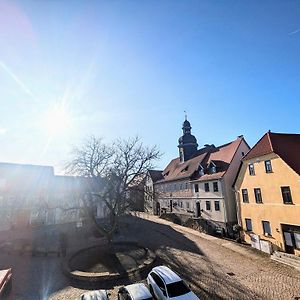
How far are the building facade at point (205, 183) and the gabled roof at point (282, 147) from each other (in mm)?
6616

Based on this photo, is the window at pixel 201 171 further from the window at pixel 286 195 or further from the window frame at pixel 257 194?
the window at pixel 286 195

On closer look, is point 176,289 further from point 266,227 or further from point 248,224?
point 248,224

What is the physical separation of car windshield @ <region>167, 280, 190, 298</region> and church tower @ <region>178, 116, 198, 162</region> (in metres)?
35.2

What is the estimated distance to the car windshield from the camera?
11029 millimetres

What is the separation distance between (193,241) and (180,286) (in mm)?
15013

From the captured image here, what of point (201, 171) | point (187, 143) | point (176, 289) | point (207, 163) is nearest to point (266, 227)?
point (201, 171)

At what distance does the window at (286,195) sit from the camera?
2017cm

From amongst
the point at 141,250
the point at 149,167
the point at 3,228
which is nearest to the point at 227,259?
the point at 141,250

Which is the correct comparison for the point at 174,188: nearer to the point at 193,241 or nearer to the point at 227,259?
the point at 193,241

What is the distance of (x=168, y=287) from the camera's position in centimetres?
1134

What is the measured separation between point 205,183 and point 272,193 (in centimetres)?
1276

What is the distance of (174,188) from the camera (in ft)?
144

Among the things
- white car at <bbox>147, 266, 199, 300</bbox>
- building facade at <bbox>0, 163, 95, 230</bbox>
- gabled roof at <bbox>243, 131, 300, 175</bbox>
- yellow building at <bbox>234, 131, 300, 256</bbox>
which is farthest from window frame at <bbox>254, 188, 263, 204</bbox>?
building facade at <bbox>0, 163, 95, 230</bbox>

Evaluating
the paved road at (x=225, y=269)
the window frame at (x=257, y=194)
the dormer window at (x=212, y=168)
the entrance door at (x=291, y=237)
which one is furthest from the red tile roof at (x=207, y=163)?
the entrance door at (x=291, y=237)
